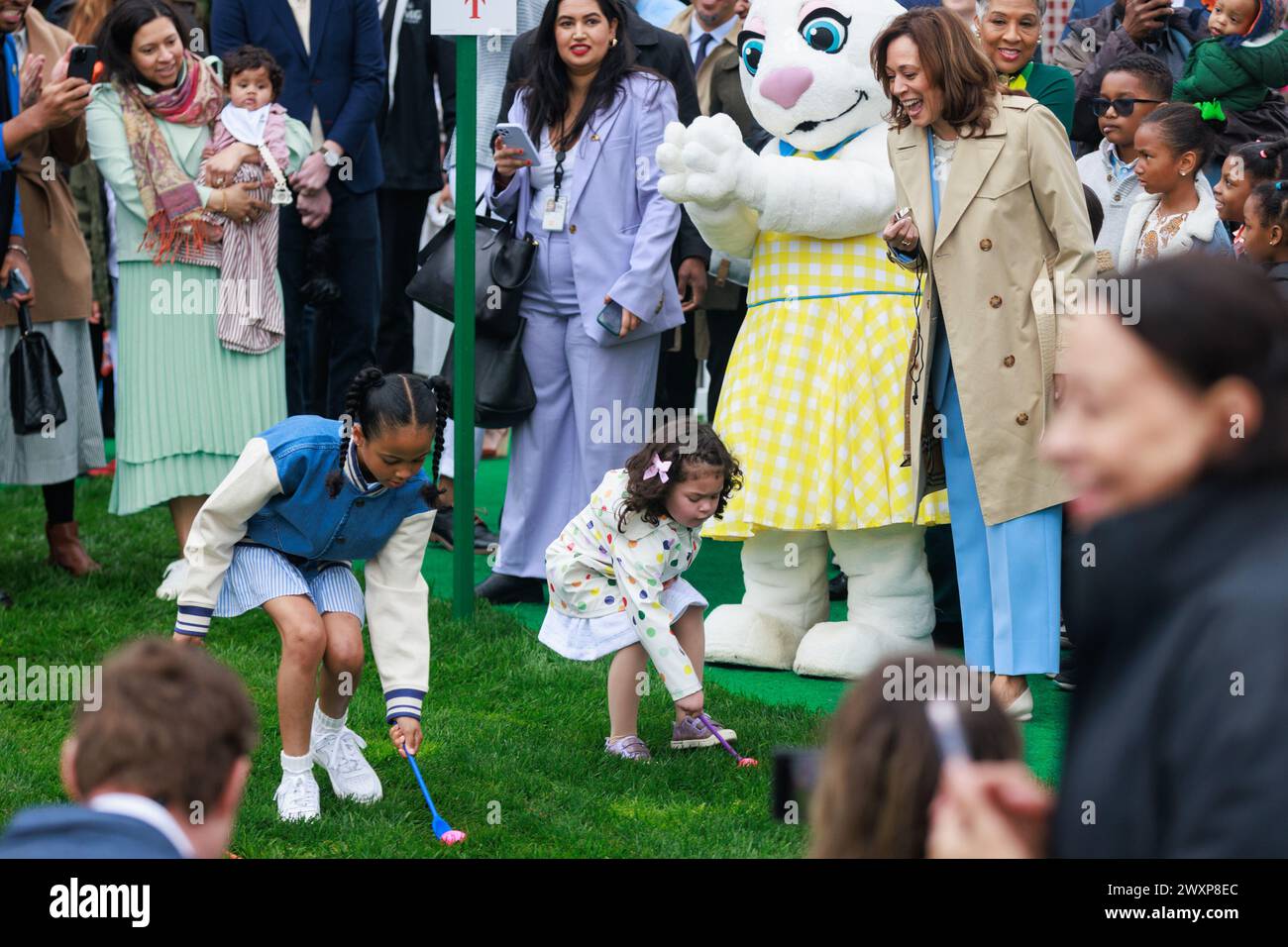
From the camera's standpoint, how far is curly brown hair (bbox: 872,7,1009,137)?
4.95 metres

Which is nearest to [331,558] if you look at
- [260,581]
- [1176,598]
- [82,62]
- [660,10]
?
[260,581]

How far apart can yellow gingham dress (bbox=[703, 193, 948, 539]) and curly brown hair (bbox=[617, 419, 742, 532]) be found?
0.84 metres

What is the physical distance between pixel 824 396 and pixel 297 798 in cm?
225

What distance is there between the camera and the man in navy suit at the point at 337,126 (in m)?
7.46

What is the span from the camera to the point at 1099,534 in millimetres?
1707

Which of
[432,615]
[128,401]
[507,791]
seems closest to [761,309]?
[432,615]

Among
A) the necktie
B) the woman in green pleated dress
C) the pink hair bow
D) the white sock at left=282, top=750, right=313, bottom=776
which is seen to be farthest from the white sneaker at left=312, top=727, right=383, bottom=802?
the necktie

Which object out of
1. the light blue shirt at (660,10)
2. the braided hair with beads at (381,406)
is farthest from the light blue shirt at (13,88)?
the light blue shirt at (660,10)

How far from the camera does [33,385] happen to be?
20.7 feet

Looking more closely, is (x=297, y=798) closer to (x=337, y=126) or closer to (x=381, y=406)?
(x=381, y=406)

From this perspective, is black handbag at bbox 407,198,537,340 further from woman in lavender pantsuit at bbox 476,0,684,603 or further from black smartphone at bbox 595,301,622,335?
black smartphone at bbox 595,301,622,335

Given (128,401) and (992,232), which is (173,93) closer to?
(128,401)
